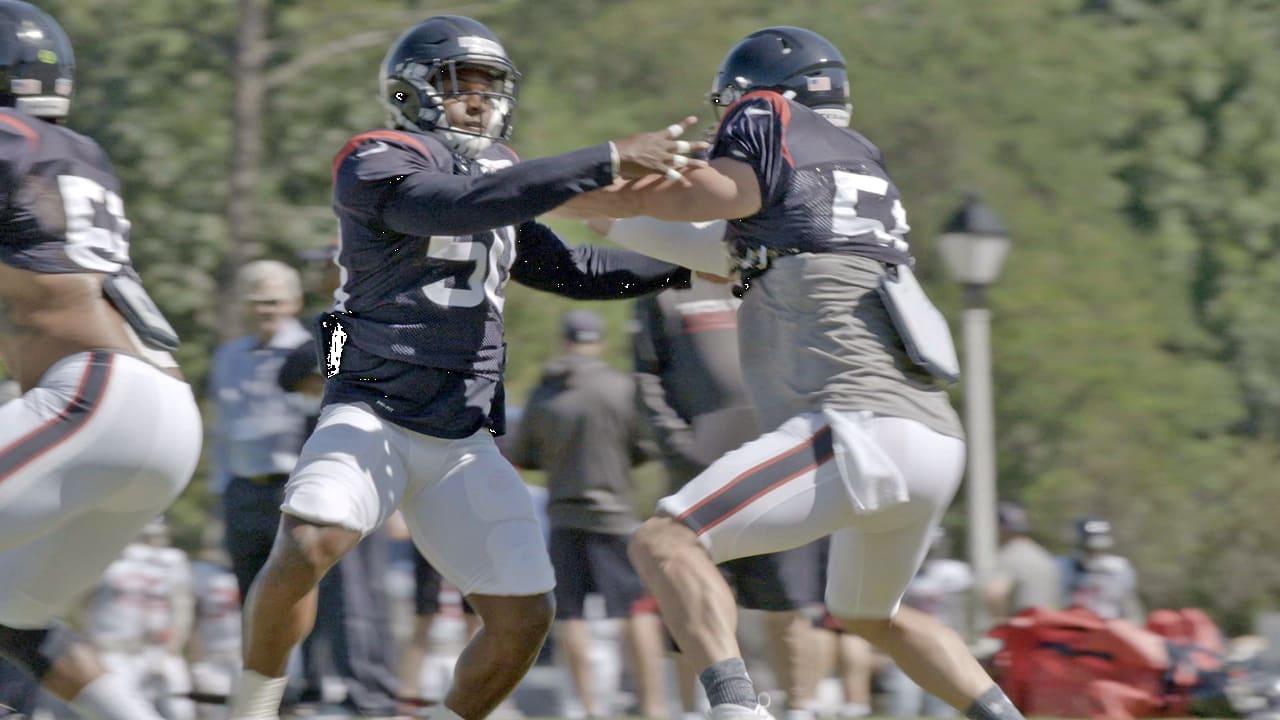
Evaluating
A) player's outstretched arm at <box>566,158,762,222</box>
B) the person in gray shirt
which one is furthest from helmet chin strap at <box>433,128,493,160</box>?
the person in gray shirt

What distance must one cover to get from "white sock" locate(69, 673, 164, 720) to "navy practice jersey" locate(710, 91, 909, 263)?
192 centimetres

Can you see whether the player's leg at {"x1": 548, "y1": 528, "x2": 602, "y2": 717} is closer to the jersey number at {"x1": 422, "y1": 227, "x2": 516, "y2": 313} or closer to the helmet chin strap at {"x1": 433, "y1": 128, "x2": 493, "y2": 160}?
the jersey number at {"x1": 422, "y1": 227, "x2": 516, "y2": 313}

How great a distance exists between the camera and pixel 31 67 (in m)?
5.09

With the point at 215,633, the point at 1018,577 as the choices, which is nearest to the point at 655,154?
the point at 215,633

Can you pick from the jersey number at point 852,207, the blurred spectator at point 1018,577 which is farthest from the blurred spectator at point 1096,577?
the jersey number at point 852,207

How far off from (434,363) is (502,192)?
55 cm

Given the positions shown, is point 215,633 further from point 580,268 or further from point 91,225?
point 91,225

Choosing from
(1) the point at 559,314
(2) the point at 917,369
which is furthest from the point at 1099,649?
(1) the point at 559,314

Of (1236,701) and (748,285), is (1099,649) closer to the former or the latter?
(1236,701)

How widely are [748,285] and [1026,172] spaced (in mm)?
18632

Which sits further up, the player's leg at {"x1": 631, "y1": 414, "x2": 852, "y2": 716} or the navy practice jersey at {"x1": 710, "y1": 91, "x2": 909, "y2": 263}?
the navy practice jersey at {"x1": 710, "y1": 91, "x2": 909, "y2": 263}

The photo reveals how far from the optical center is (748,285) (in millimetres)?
5246

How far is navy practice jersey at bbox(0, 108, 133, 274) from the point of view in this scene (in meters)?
4.87

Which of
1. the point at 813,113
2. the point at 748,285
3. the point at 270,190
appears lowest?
the point at 748,285
